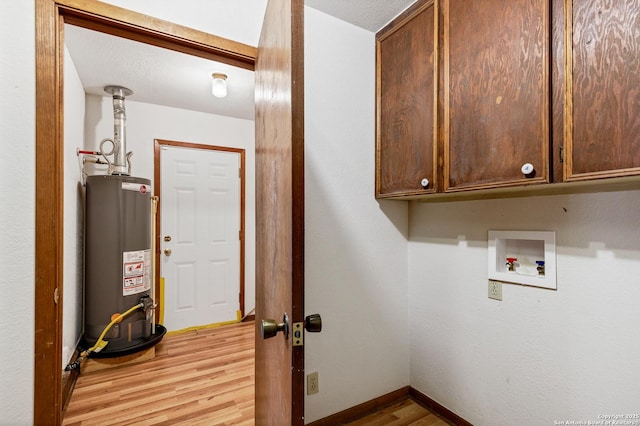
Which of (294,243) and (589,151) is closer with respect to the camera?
(294,243)

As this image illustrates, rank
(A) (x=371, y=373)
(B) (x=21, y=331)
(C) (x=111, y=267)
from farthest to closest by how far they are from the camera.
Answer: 1. (C) (x=111, y=267)
2. (A) (x=371, y=373)
3. (B) (x=21, y=331)

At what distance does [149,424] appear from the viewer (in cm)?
179

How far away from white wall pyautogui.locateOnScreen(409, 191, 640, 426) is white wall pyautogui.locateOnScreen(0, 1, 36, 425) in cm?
189

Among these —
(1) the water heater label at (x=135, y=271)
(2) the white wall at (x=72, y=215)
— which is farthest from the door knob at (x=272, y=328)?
(1) the water heater label at (x=135, y=271)

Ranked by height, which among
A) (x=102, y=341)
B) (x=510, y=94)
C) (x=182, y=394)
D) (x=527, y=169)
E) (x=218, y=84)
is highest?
(x=218, y=84)

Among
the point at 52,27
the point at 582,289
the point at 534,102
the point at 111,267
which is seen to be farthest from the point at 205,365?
the point at 534,102

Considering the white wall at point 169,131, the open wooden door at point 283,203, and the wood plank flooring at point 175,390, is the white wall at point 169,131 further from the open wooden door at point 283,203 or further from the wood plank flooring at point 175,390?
the open wooden door at point 283,203

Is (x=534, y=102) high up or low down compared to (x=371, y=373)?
up

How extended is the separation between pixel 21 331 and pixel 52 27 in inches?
44.5

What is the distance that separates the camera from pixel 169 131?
3.19 metres

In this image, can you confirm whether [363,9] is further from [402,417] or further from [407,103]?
[402,417]

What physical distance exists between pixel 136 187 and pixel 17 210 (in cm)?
159

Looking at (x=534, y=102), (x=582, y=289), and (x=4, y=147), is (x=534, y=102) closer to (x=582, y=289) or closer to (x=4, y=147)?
(x=582, y=289)

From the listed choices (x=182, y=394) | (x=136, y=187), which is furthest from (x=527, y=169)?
(x=136, y=187)
